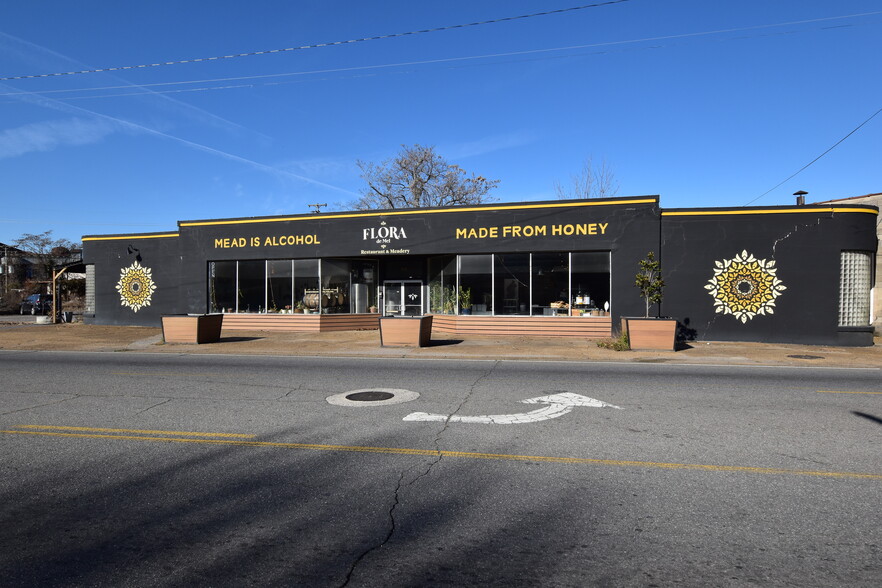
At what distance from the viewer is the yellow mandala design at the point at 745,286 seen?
18547 millimetres

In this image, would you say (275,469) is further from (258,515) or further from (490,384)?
(490,384)

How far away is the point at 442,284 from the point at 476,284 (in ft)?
5.40

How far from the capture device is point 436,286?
23.2 m

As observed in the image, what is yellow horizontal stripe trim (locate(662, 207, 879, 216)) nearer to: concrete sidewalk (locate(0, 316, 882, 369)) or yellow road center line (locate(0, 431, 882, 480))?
concrete sidewalk (locate(0, 316, 882, 369))

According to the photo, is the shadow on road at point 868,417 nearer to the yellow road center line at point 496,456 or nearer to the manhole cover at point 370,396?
the yellow road center line at point 496,456

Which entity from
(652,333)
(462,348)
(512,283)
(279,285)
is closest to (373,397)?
(462,348)

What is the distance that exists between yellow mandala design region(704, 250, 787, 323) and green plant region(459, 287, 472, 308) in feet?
26.2

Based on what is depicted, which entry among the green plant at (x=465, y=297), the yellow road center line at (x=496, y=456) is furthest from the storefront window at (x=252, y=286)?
the yellow road center line at (x=496, y=456)

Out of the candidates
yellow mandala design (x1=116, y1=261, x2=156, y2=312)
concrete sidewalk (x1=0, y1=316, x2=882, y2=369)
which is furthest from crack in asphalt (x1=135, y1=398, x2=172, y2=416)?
yellow mandala design (x1=116, y1=261, x2=156, y2=312)

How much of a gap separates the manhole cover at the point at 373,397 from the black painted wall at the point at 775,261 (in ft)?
42.4

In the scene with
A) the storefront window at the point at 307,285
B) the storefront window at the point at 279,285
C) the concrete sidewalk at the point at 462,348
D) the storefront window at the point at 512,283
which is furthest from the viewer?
the storefront window at the point at 279,285

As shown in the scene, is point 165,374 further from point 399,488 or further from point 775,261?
point 775,261

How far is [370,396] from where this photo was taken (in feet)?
29.2

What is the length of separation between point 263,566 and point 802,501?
3.87 m
